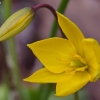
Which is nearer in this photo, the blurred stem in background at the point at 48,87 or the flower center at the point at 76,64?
the flower center at the point at 76,64

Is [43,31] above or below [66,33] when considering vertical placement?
below

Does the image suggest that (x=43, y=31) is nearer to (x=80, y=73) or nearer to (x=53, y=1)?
(x=53, y=1)

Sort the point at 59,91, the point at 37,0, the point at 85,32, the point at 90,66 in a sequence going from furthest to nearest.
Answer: the point at 37,0 < the point at 85,32 < the point at 90,66 < the point at 59,91

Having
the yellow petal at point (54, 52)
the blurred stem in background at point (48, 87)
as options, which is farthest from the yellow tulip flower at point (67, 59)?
the blurred stem in background at point (48, 87)

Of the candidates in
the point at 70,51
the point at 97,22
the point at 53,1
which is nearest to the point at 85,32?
the point at 97,22

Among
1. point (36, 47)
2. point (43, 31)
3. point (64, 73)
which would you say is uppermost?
point (36, 47)

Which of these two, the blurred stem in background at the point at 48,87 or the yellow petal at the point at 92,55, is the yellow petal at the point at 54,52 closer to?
the yellow petal at the point at 92,55

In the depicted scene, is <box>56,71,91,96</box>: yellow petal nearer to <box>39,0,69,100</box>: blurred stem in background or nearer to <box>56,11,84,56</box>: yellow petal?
<box>56,11,84,56</box>: yellow petal
